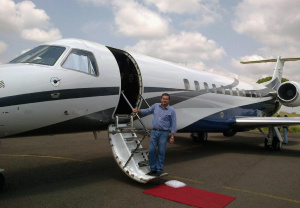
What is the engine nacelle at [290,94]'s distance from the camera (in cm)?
1330

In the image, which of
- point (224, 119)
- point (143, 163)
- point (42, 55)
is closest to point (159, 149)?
point (143, 163)

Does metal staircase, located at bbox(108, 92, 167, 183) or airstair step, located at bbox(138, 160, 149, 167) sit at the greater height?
metal staircase, located at bbox(108, 92, 167, 183)

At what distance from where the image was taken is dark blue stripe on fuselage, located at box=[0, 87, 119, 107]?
15.0 feet

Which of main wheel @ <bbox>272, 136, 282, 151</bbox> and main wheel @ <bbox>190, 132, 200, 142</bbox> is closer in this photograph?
main wheel @ <bbox>272, 136, 282, 151</bbox>

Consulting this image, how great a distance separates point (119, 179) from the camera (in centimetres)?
620

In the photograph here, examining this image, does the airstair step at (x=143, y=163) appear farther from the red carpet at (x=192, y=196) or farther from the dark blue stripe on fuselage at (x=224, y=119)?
the dark blue stripe on fuselage at (x=224, y=119)

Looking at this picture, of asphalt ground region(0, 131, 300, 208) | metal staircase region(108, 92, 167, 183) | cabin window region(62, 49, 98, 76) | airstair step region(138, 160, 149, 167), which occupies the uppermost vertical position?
cabin window region(62, 49, 98, 76)

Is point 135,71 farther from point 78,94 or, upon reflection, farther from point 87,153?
point 87,153

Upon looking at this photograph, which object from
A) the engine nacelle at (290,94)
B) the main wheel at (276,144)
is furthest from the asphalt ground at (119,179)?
the engine nacelle at (290,94)

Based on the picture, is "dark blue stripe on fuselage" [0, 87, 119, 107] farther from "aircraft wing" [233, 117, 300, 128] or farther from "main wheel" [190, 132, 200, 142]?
"main wheel" [190, 132, 200, 142]

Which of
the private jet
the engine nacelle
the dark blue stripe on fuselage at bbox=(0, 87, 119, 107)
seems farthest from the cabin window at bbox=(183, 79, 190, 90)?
the engine nacelle

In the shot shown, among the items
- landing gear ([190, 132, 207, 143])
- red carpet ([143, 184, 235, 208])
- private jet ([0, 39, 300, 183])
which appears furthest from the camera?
landing gear ([190, 132, 207, 143])

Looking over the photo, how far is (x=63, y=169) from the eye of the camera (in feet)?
23.3

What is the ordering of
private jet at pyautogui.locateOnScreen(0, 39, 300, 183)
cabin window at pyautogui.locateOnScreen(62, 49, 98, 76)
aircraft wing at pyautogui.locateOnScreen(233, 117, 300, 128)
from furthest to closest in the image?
aircraft wing at pyautogui.locateOnScreen(233, 117, 300, 128) < cabin window at pyautogui.locateOnScreen(62, 49, 98, 76) < private jet at pyautogui.locateOnScreen(0, 39, 300, 183)
